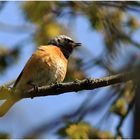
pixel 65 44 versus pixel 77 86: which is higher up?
pixel 77 86

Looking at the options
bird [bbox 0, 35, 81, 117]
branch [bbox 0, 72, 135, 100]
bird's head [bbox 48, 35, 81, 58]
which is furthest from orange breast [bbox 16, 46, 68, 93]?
branch [bbox 0, 72, 135, 100]

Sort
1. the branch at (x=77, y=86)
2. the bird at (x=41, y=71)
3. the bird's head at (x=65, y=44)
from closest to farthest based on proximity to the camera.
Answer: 1. the branch at (x=77, y=86)
2. the bird at (x=41, y=71)
3. the bird's head at (x=65, y=44)

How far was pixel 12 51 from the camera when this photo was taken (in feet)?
23.5

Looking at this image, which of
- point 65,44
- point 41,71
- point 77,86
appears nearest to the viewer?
point 77,86

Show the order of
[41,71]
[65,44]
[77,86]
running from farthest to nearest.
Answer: [65,44], [41,71], [77,86]

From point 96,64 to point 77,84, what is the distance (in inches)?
69.1

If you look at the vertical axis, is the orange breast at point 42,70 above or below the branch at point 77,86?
below

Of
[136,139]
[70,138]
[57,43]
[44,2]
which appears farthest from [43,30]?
[136,139]

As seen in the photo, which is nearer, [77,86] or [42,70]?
[77,86]

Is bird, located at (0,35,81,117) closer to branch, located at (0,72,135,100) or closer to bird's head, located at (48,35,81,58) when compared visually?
bird's head, located at (48,35,81,58)

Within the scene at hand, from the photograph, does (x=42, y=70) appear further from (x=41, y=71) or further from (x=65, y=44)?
(x=65, y=44)

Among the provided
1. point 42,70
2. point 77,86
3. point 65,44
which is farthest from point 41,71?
point 77,86

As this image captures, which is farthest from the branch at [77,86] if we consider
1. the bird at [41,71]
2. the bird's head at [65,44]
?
the bird's head at [65,44]

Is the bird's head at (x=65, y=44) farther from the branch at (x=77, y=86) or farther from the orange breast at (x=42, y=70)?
the branch at (x=77, y=86)
